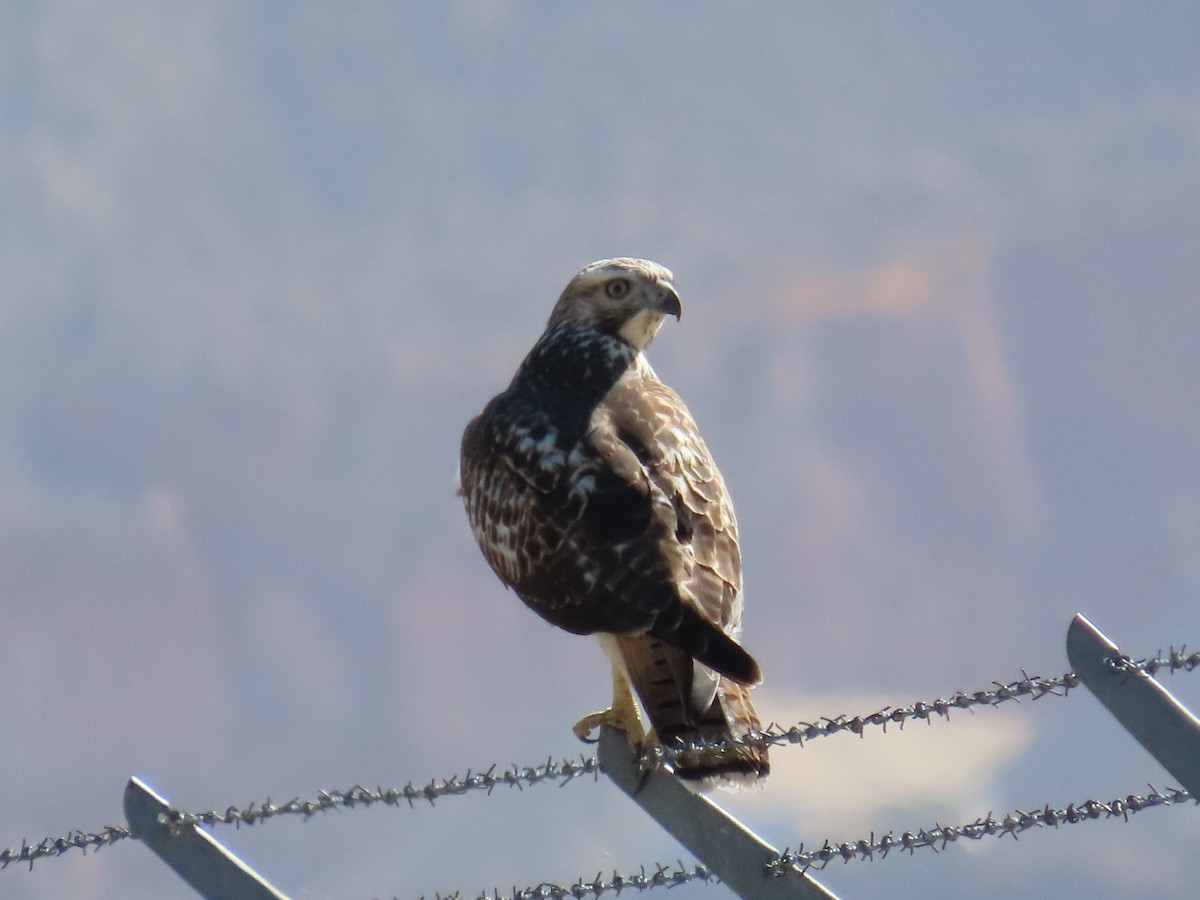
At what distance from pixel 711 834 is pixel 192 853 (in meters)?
1.19

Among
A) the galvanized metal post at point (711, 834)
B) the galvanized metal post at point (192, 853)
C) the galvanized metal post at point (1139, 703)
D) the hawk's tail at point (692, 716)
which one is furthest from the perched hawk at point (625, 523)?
the galvanized metal post at point (192, 853)

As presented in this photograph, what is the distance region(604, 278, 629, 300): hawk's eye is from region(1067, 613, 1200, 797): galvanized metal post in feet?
13.8

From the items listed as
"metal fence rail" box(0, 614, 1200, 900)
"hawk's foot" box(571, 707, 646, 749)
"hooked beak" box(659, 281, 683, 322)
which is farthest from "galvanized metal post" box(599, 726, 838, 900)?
"hooked beak" box(659, 281, 683, 322)

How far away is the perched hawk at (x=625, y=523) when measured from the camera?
485cm

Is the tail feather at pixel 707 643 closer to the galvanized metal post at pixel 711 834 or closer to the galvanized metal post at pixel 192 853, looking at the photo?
the galvanized metal post at pixel 711 834

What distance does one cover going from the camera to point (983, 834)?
338 centimetres

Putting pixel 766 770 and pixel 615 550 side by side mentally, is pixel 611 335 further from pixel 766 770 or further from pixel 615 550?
pixel 766 770

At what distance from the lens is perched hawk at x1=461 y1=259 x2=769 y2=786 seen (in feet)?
15.9

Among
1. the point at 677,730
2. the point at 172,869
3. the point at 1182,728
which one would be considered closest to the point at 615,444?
the point at 677,730

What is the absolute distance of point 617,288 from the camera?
23.7 feet

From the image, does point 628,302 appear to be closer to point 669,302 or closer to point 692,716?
point 669,302

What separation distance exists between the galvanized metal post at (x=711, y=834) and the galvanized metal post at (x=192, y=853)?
831 mm

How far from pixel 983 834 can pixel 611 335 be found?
4.06m

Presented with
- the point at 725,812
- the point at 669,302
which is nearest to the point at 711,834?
the point at 725,812
